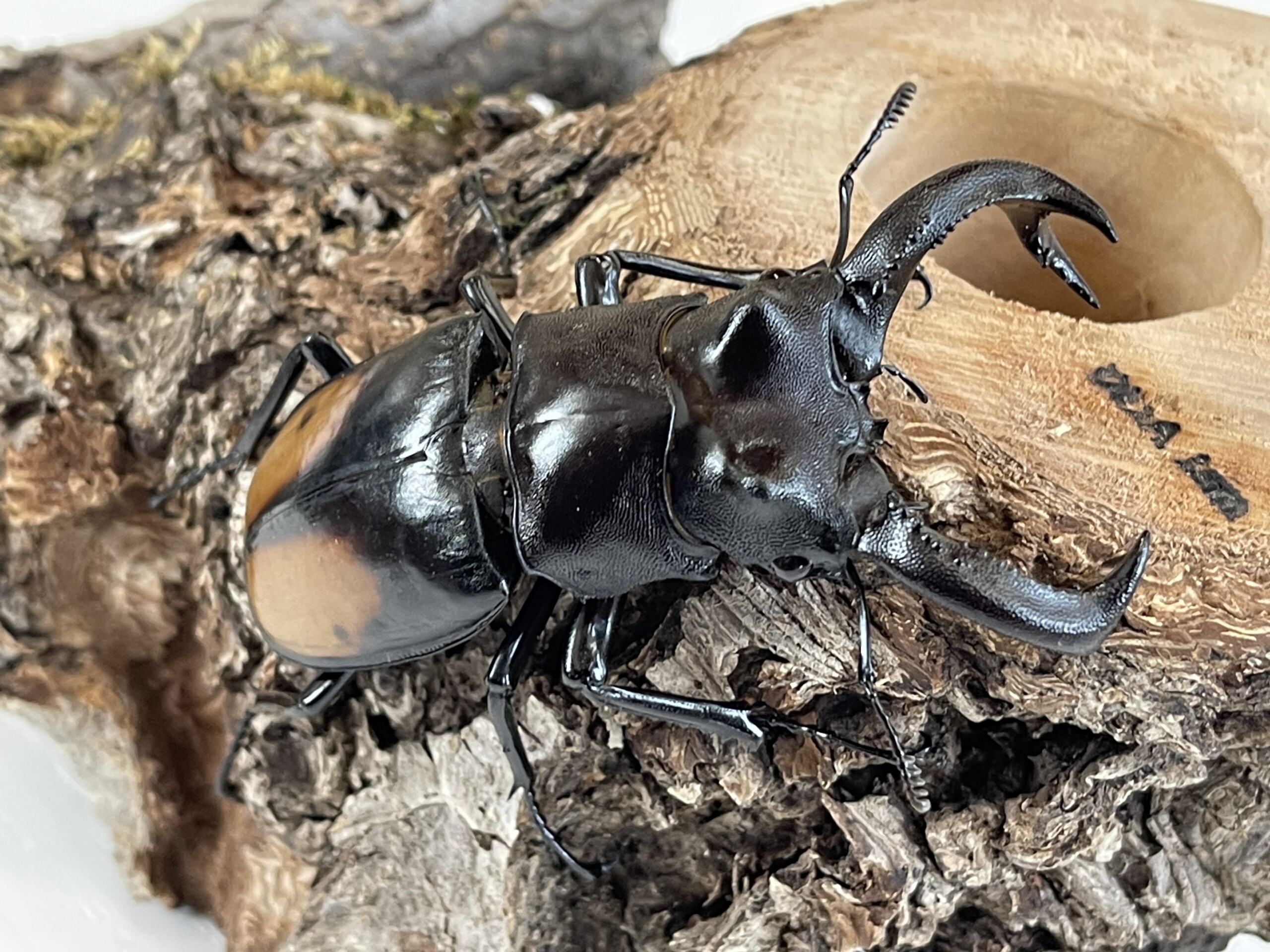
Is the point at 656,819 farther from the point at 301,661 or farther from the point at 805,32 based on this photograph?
the point at 805,32

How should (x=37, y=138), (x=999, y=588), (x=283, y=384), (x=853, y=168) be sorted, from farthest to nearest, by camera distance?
(x=37, y=138) → (x=283, y=384) → (x=853, y=168) → (x=999, y=588)

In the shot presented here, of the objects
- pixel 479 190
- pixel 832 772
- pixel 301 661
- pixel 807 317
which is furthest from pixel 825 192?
pixel 301 661

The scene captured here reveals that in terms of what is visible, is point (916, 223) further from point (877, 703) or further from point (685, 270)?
point (877, 703)

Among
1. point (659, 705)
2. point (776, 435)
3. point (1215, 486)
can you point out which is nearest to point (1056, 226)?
point (1215, 486)

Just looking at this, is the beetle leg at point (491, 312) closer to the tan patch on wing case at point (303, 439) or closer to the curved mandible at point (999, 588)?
the tan patch on wing case at point (303, 439)

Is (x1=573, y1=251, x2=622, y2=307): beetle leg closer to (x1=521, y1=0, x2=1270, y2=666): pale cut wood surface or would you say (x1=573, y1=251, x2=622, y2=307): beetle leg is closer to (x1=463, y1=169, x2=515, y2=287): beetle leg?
(x1=521, y1=0, x2=1270, y2=666): pale cut wood surface

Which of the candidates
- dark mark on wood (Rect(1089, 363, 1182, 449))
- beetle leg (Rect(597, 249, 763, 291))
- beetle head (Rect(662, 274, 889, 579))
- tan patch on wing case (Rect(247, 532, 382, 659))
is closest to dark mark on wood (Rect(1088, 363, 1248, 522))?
dark mark on wood (Rect(1089, 363, 1182, 449))

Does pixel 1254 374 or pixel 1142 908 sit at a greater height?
pixel 1254 374
